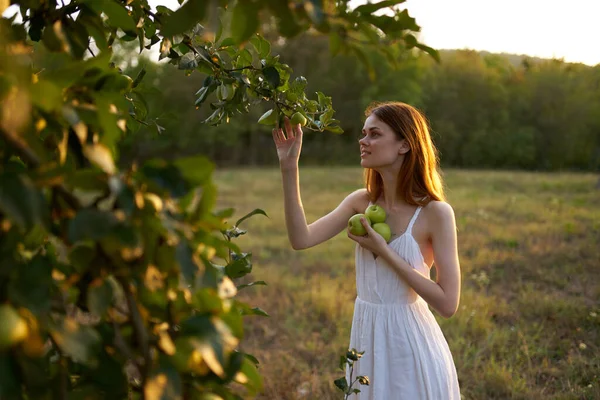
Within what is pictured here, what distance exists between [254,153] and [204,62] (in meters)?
33.3

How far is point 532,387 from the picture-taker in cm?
331

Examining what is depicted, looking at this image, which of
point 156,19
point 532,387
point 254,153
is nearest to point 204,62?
point 156,19

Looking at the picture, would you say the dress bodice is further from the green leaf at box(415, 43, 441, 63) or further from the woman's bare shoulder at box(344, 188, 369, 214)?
the green leaf at box(415, 43, 441, 63)

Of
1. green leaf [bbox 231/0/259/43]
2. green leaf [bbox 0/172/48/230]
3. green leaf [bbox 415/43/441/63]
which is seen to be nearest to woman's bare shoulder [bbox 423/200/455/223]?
green leaf [bbox 415/43/441/63]

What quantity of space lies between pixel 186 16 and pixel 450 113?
125 feet

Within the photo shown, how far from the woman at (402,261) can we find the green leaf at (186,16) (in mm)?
1330

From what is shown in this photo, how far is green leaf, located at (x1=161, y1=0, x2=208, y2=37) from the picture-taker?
54cm

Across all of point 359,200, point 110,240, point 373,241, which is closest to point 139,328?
point 110,240

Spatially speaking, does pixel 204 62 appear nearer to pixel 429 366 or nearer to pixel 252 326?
pixel 429 366

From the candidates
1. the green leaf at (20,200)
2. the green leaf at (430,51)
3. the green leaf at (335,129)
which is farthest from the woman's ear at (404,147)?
the green leaf at (20,200)

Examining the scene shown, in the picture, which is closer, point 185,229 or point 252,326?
point 185,229

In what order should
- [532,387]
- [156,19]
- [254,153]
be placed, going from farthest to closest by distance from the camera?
[254,153]
[532,387]
[156,19]

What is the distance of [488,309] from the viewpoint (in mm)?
4617

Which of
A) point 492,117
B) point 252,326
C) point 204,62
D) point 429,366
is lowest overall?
point 252,326
